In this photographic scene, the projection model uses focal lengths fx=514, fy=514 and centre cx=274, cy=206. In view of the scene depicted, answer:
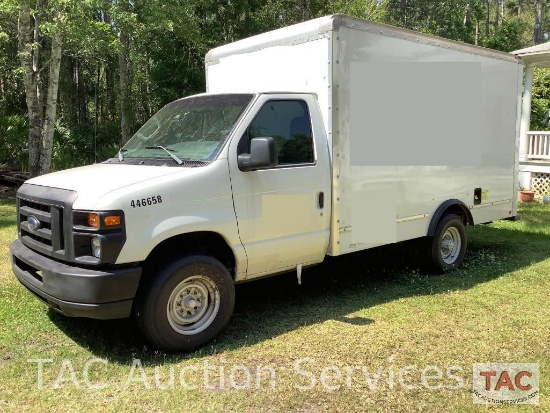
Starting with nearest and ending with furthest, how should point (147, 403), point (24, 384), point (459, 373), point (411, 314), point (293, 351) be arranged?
point (147, 403)
point (24, 384)
point (459, 373)
point (293, 351)
point (411, 314)

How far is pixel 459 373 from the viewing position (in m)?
3.99

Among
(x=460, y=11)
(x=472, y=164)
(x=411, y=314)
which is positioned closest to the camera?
(x=411, y=314)

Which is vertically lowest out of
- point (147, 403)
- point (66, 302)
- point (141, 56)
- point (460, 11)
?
point (147, 403)

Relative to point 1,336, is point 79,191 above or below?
above

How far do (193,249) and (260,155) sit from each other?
1.00m

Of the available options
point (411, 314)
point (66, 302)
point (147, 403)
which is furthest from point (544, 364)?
point (66, 302)

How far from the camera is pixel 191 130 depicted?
491cm

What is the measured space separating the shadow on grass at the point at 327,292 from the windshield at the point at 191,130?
158 cm

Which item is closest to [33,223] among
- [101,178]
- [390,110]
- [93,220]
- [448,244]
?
[101,178]

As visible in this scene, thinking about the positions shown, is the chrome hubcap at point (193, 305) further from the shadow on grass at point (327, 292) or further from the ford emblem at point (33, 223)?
the ford emblem at point (33, 223)

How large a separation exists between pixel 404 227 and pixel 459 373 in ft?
7.45

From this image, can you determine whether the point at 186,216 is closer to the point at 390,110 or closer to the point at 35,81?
the point at 390,110

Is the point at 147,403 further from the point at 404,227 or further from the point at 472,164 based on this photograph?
the point at 472,164

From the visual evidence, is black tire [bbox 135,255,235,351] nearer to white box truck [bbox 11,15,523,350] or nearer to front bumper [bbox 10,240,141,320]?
white box truck [bbox 11,15,523,350]
